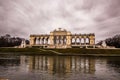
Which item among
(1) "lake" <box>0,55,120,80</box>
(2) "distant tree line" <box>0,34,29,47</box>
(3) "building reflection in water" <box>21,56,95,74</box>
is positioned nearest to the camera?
(1) "lake" <box>0,55,120,80</box>

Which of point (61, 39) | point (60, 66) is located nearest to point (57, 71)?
point (60, 66)

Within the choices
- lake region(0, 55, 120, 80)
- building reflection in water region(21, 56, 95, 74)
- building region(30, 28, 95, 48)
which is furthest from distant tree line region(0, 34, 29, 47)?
lake region(0, 55, 120, 80)

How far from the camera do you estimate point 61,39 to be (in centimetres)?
14800

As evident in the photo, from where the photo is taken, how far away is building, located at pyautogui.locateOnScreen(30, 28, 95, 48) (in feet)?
459

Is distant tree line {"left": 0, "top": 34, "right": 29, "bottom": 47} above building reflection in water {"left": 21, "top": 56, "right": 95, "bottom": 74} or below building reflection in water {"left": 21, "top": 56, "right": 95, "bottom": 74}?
above

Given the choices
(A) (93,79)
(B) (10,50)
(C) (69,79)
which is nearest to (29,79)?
(C) (69,79)

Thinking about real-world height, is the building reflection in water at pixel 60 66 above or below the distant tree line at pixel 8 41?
below

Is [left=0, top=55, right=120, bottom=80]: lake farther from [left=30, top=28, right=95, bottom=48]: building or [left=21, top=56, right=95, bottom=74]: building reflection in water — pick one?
[left=30, top=28, right=95, bottom=48]: building

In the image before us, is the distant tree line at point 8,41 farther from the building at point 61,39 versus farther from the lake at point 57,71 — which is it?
the lake at point 57,71

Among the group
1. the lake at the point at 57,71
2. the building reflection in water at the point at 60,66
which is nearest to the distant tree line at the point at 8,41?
the building reflection in water at the point at 60,66

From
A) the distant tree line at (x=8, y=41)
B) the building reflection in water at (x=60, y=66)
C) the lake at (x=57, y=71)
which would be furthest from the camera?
the distant tree line at (x=8, y=41)

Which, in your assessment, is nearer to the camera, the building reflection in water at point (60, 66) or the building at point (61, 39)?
the building reflection in water at point (60, 66)

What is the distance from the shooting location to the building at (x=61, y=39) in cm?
14000

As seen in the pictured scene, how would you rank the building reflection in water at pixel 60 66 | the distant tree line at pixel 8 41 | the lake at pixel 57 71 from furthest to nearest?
the distant tree line at pixel 8 41, the building reflection in water at pixel 60 66, the lake at pixel 57 71
